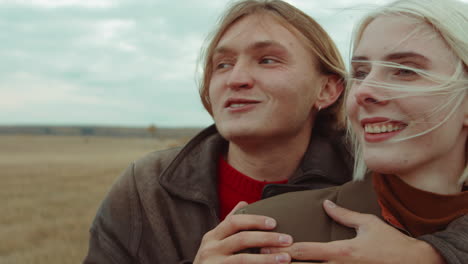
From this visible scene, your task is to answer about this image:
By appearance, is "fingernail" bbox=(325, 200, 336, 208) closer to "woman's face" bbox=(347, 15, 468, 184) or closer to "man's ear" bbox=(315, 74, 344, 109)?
"woman's face" bbox=(347, 15, 468, 184)

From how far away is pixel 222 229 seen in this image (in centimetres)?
215

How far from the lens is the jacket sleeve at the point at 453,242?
1.78 metres

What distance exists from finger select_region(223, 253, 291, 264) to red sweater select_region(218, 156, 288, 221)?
1.15 meters

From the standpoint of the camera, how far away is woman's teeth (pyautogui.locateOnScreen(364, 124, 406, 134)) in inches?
75.0

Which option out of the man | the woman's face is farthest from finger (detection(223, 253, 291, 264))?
the man

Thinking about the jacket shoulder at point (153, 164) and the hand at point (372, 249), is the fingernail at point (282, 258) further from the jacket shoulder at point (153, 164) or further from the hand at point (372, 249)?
the jacket shoulder at point (153, 164)

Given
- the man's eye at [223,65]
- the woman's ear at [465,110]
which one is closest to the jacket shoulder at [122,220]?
the man's eye at [223,65]

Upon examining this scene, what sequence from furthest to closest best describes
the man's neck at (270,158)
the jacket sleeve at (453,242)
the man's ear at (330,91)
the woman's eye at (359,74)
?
the man's ear at (330,91)
the man's neck at (270,158)
the woman's eye at (359,74)
the jacket sleeve at (453,242)

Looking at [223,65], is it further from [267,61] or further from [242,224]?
[242,224]

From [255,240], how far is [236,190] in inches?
48.9

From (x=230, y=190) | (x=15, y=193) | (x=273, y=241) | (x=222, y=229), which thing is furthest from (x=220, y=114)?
(x=15, y=193)

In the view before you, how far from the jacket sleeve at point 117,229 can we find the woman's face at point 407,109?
1.74 m

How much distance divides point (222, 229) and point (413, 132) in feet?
3.23

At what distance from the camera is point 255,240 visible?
76.8 inches
